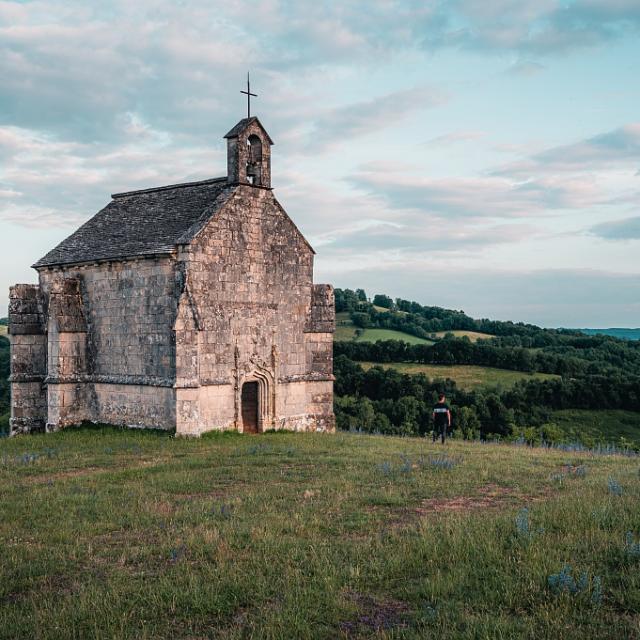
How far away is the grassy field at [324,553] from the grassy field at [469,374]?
4656 cm

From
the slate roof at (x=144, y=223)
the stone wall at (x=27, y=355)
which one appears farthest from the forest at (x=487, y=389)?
the slate roof at (x=144, y=223)

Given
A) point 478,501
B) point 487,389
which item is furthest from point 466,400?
point 478,501

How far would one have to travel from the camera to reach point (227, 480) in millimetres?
16250

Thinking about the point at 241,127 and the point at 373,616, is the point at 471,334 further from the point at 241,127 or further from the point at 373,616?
the point at 373,616

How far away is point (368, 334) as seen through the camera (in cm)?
8081

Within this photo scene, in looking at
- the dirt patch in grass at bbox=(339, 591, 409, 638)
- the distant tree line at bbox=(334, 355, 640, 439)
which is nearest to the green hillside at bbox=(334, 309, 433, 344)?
the distant tree line at bbox=(334, 355, 640, 439)

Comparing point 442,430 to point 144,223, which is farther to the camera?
point 144,223

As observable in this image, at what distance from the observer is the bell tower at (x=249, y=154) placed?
2595 centimetres

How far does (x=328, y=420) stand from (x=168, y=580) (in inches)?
786

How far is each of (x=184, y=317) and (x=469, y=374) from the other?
47757 millimetres

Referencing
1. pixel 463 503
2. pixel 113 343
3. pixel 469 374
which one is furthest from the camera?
pixel 469 374

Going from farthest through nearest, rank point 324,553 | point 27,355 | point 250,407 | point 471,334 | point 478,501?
point 471,334 < point 27,355 < point 250,407 < point 478,501 < point 324,553

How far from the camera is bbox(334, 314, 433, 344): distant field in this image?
78.1 m

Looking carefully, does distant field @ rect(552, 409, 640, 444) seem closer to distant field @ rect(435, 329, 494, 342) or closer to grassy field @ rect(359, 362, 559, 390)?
grassy field @ rect(359, 362, 559, 390)
